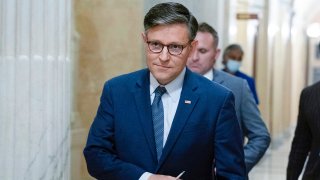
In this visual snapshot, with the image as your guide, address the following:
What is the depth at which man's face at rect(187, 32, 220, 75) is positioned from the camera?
4613 mm

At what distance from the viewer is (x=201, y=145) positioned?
2844 millimetres

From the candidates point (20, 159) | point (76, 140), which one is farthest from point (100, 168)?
point (76, 140)

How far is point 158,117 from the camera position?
9.48ft

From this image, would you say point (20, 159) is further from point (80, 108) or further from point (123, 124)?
point (80, 108)

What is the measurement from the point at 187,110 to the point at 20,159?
47.4 inches

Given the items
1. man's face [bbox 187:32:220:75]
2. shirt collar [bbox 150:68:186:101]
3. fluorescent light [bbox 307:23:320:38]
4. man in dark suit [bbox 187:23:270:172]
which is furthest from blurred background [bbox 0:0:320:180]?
fluorescent light [bbox 307:23:320:38]

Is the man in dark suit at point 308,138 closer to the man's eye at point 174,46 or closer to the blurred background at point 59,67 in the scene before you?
the blurred background at point 59,67

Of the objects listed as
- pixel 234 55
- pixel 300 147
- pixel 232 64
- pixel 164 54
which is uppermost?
pixel 164 54

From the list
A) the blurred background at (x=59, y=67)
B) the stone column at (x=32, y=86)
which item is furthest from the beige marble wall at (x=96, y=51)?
the stone column at (x=32, y=86)

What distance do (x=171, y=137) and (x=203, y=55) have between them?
6.25 ft

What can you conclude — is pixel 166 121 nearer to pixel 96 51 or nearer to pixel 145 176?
pixel 145 176

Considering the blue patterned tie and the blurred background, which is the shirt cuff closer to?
the blue patterned tie

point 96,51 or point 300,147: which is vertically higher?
point 96,51

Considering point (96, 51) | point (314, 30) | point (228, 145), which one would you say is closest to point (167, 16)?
point (228, 145)
